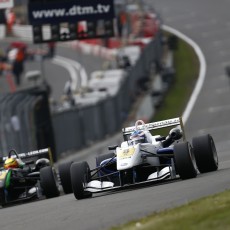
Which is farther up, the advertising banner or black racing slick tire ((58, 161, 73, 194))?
the advertising banner

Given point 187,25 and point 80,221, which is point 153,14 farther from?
point 80,221

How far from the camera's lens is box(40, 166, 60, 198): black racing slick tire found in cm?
1991

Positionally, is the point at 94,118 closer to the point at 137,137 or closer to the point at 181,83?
the point at 181,83

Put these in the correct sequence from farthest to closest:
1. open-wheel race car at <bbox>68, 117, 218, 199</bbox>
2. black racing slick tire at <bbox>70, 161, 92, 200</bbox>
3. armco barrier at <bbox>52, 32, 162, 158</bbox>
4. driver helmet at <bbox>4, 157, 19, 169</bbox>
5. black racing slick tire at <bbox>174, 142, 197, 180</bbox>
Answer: armco barrier at <bbox>52, 32, 162, 158</bbox> < driver helmet at <bbox>4, 157, 19, 169</bbox> < black racing slick tire at <bbox>70, 161, 92, 200</bbox> < open-wheel race car at <bbox>68, 117, 218, 199</bbox> < black racing slick tire at <bbox>174, 142, 197, 180</bbox>

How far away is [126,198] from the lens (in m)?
16.1

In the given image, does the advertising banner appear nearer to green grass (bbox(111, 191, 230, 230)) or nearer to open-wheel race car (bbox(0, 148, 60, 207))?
open-wheel race car (bbox(0, 148, 60, 207))

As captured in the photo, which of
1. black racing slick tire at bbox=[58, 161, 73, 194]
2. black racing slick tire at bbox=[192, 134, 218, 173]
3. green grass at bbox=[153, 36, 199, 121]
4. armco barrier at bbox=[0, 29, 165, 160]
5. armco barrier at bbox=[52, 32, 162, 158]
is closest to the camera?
black racing slick tire at bbox=[192, 134, 218, 173]

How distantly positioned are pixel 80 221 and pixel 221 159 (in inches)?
412

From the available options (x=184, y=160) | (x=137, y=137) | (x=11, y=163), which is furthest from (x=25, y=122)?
(x=184, y=160)

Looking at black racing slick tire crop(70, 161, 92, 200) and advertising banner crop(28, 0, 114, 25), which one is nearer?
black racing slick tire crop(70, 161, 92, 200)

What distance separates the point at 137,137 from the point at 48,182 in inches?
82.5

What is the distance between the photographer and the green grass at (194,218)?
37.2ft

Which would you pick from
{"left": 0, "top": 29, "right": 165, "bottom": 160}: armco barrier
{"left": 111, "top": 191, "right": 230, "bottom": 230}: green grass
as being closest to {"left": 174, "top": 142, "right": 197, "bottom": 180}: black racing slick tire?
{"left": 111, "top": 191, "right": 230, "bottom": 230}: green grass

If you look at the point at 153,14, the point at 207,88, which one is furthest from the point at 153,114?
the point at 153,14
